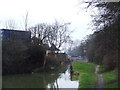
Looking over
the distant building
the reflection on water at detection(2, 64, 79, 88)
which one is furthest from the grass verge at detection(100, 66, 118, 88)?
the distant building

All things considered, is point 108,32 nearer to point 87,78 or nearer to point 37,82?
point 87,78

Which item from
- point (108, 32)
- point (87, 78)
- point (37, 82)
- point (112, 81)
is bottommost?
point (37, 82)

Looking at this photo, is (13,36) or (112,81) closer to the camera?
(112,81)

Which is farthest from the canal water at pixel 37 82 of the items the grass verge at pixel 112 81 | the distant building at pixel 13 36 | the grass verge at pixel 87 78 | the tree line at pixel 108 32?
the distant building at pixel 13 36

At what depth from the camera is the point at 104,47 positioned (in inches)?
460

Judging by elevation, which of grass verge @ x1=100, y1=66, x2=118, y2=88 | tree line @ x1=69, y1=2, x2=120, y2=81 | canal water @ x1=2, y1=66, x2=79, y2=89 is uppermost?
tree line @ x1=69, y1=2, x2=120, y2=81

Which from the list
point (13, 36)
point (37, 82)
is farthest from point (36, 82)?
point (13, 36)

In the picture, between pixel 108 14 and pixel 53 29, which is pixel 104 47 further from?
pixel 53 29

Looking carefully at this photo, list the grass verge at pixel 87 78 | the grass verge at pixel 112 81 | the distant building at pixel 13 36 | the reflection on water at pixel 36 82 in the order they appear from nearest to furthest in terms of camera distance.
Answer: the grass verge at pixel 112 81 → the grass verge at pixel 87 78 → the reflection on water at pixel 36 82 → the distant building at pixel 13 36

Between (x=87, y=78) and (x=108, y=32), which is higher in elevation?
(x=108, y=32)

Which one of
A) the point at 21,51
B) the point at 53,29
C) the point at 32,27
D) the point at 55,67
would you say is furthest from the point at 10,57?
the point at 53,29

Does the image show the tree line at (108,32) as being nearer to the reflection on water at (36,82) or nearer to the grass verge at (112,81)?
the grass verge at (112,81)

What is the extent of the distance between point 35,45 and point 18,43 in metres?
4.37

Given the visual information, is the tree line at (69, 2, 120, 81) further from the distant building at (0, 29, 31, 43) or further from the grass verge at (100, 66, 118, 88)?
the distant building at (0, 29, 31, 43)
